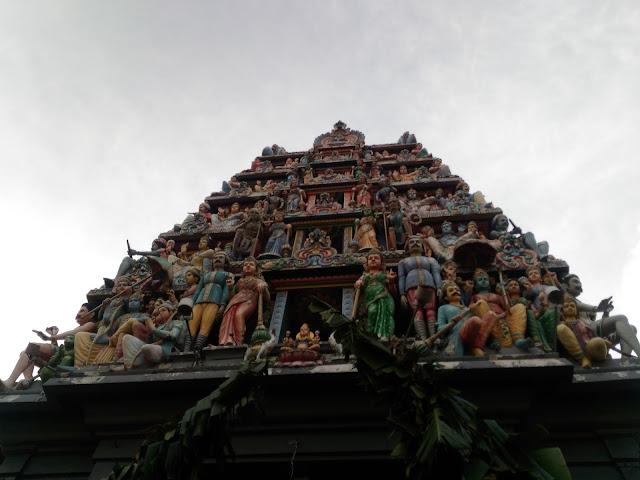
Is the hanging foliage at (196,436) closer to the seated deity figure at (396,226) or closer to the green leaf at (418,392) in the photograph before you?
the green leaf at (418,392)

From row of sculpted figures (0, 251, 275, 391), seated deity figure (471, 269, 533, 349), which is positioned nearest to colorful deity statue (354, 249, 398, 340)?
seated deity figure (471, 269, 533, 349)

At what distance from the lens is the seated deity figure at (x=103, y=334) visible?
8758 millimetres

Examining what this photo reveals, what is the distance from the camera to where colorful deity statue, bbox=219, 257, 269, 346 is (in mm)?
8422

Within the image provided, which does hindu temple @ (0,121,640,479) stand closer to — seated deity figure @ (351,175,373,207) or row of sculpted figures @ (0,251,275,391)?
row of sculpted figures @ (0,251,275,391)

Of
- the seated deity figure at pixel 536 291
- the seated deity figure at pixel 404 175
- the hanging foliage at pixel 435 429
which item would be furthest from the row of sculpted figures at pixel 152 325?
the seated deity figure at pixel 404 175

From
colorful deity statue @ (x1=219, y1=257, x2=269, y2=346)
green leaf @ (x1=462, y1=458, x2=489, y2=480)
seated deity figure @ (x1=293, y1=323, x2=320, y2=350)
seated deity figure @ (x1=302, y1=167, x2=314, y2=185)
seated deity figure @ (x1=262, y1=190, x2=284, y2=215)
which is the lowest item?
green leaf @ (x1=462, y1=458, x2=489, y2=480)

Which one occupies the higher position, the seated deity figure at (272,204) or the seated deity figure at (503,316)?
the seated deity figure at (272,204)

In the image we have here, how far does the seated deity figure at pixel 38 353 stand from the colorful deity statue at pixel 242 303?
9.02ft

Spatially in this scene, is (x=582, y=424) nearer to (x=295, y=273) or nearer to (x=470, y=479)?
(x=470, y=479)

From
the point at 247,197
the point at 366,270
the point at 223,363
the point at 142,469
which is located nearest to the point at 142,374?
the point at 223,363

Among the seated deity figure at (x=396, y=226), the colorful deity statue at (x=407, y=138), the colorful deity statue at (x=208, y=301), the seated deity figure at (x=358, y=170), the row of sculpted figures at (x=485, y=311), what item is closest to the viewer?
the row of sculpted figures at (x=485, y=311)

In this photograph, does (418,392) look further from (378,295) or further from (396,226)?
(396,226)

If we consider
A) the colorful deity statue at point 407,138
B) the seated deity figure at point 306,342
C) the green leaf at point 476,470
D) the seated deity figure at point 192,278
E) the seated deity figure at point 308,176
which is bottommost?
the green leaf at point 476,470

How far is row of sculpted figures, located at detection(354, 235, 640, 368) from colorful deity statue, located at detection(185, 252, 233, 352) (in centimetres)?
230
